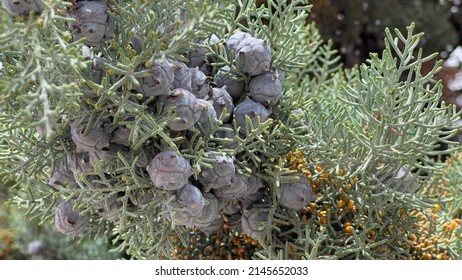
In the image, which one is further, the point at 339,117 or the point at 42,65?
the point at 339,117

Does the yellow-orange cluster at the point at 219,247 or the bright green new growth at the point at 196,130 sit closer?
the bright green new growth at the point at 196,130

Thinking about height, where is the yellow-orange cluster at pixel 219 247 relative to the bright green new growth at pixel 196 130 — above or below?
below

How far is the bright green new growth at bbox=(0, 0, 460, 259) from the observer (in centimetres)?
45

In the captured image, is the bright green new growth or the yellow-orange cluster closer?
the bright green new growth

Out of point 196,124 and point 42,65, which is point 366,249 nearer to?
point 196,124

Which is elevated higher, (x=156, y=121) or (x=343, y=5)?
(x=156, y=121)

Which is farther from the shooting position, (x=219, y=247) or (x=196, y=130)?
(x=219, y=247)

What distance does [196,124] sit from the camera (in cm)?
53

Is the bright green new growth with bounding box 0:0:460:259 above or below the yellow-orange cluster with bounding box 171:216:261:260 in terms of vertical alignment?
above

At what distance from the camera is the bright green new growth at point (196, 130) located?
450mm

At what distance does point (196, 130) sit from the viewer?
1.71ft

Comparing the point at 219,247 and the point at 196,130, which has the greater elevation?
the point at 196,130

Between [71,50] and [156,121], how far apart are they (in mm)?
102
